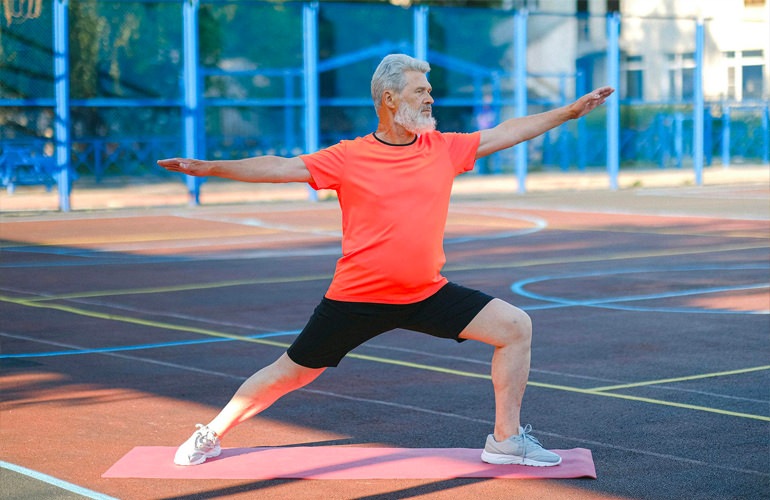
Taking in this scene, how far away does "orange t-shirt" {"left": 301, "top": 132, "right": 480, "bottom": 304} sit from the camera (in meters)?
6.02

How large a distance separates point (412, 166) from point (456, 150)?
29cm

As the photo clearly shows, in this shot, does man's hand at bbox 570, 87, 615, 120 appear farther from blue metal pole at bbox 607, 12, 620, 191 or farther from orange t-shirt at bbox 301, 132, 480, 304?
blue metal pole at bbox 607, 12, 620, 191

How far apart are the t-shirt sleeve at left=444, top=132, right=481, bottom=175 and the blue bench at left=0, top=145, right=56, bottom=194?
776 inches

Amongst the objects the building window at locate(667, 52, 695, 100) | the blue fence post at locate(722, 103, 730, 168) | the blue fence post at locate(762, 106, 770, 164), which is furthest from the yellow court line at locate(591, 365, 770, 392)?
the building window at locate(667, 52, 695, 100)

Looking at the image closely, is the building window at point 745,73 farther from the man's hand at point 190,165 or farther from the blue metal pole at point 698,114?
the man's hand at point 190,165

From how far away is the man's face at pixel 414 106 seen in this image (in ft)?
19.7

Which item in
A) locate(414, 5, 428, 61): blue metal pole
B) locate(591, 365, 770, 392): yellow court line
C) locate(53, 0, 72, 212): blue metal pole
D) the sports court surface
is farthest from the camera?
locate(414, 5, 428, 61): blue metal pole

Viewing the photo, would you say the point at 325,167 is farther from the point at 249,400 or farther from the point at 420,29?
the point at 420,29

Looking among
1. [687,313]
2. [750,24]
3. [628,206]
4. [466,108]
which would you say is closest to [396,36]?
[466,108]

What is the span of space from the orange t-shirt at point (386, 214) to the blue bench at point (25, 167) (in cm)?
1975

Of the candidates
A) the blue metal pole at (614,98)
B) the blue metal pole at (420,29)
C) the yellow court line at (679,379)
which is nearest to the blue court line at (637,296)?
the yellow court line at (679,379)

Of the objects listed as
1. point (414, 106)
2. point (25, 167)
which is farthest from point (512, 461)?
point (25, 167)

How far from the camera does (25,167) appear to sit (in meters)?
25.4

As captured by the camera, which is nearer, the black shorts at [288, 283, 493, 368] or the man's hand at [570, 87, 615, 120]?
the black shorts at [288, 283, 493, 368]
